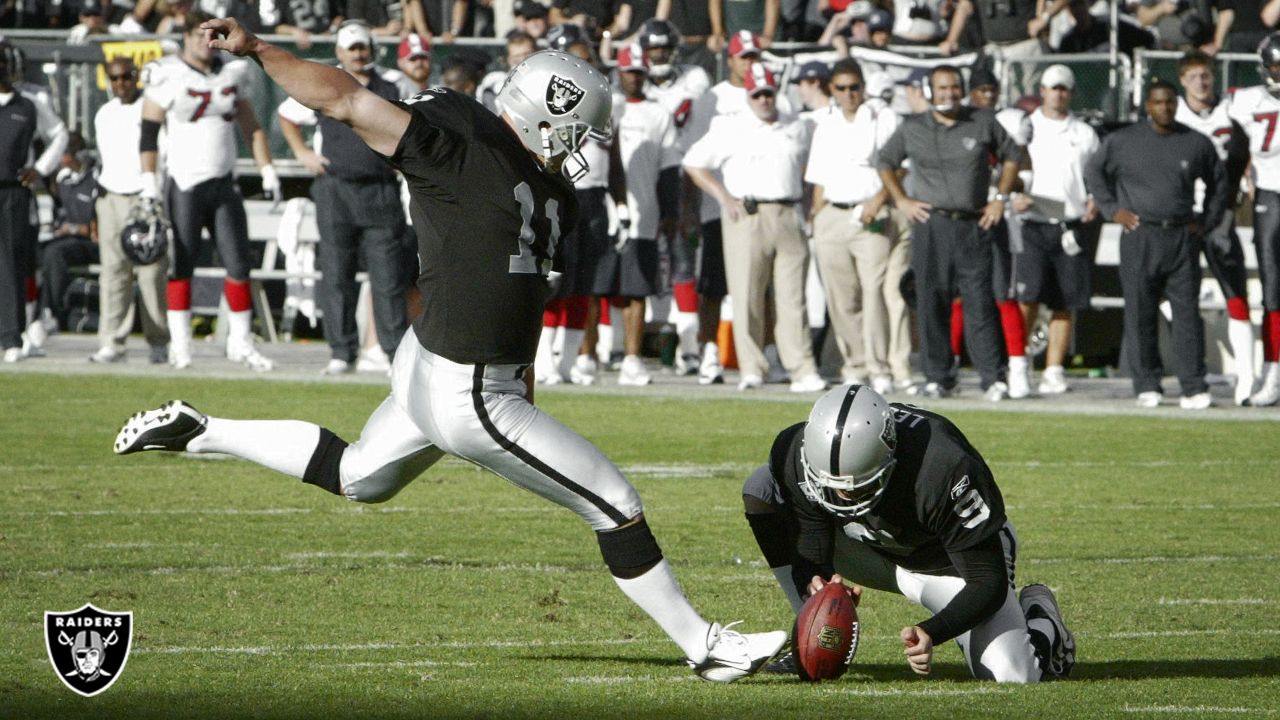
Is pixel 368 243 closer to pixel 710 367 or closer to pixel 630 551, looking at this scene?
pixel 710 367

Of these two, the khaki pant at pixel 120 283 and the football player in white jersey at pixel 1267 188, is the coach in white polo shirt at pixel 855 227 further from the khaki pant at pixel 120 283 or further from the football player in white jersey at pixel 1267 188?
the khaki pant at pixel 120 283

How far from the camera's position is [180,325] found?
44.5 feet

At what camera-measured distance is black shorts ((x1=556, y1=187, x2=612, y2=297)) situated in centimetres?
1305

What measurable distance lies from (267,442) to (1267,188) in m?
8.49

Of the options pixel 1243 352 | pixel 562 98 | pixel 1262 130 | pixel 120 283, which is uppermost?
pixel 562 98

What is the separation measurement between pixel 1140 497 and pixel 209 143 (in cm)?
699

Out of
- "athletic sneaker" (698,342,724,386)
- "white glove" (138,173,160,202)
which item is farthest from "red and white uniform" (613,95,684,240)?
"white glove" (138,173,160,202)

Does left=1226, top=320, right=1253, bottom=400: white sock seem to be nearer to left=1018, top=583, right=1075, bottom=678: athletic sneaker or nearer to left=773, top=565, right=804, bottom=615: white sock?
left=1018, top=583, right=1075, bottom=678: athletic sneaker

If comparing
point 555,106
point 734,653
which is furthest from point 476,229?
point 734,653

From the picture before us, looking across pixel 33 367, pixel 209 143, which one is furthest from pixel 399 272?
pixel 33 367

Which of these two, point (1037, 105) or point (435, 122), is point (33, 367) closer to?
point (1037, 105)

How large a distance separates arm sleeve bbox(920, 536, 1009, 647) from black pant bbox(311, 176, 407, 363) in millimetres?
7942

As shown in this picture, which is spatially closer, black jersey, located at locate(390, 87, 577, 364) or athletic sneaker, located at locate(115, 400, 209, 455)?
black jersey, located at locate(390, 87, 577, 364)

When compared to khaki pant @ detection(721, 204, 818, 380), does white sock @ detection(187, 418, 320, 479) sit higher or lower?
higher
